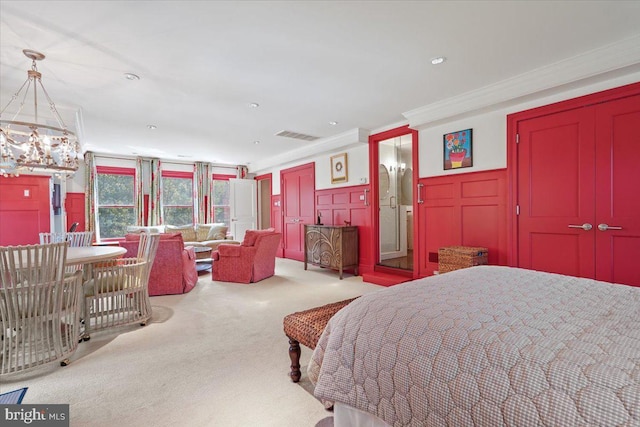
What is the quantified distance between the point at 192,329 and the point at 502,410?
2852 mm

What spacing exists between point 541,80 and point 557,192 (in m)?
1.16

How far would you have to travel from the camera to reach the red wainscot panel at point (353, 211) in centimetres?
520

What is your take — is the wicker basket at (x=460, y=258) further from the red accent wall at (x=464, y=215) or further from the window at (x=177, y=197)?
the window at (x=177, y=197)

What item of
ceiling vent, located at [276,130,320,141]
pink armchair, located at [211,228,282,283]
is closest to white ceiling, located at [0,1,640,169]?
ceiling vent, located at [276,130,320,141]

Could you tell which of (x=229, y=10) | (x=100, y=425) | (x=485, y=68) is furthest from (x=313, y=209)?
(x=100, y=425)

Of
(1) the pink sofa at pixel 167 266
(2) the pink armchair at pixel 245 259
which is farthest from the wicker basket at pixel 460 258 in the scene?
(1) the pink sofa at pixel 167 266

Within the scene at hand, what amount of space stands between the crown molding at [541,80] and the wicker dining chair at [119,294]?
3837 mm

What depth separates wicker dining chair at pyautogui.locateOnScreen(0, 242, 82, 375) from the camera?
196 cm

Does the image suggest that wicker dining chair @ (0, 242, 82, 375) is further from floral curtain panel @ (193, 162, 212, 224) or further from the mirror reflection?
floral curtain panel @ (193, 162, 212, 224)

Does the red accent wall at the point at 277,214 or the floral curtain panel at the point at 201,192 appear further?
the floral curtain panel at the point at 201,192

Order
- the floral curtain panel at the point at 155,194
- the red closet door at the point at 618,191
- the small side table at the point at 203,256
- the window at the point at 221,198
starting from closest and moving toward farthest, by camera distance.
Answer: the red closet door at the point at 618,191 → the small side table at the point at 203,256 → the floral curtain panel at the point at 155,194 → the window at the point at 221,198

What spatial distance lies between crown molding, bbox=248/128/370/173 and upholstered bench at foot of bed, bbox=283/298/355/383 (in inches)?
142

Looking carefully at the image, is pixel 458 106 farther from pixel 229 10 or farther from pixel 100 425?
pixel 100 425

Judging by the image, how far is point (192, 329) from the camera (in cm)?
290
